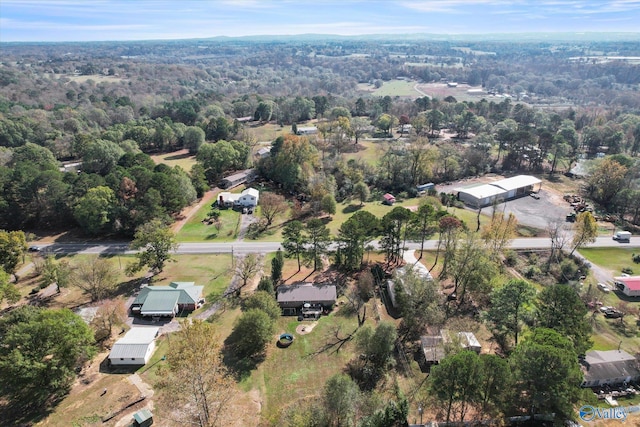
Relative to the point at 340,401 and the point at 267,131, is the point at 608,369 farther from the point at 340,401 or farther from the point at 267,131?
the point at 267,131

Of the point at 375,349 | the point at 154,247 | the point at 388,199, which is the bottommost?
the point at 375,349

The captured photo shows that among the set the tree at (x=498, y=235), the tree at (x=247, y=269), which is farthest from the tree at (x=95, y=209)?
the tree at (x=498, y=235)

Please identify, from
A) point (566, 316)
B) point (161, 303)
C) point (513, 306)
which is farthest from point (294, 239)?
point (566, 316)

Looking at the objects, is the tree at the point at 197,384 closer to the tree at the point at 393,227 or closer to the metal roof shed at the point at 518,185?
the tree at the point at 393,227

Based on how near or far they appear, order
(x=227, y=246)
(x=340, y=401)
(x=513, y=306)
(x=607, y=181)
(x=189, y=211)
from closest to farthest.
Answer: (x=340, y=401) < (x=513, y=306) < (x=227, y=246) < (x=189, y=211) < (x=607, y=181)

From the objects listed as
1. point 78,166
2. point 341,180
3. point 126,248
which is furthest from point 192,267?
point 78,166

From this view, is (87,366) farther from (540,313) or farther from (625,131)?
(625,131)
